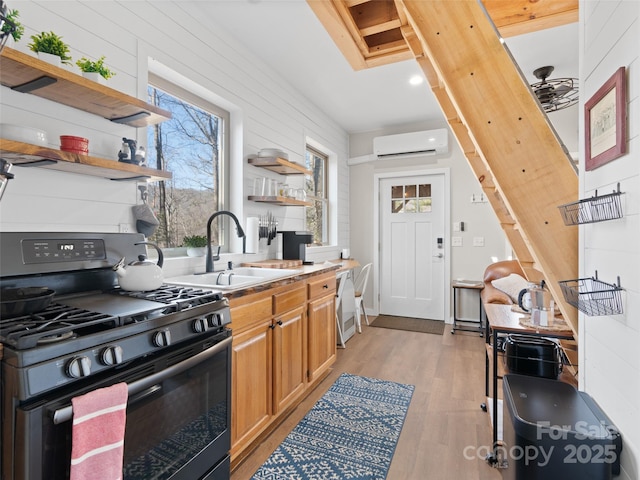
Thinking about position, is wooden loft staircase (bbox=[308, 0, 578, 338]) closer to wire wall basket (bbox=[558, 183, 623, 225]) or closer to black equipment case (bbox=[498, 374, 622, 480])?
wire wall basket (bbox=[558, 183, 623, 225])

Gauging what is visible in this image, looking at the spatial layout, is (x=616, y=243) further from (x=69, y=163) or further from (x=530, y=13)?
(x=69, y=163)

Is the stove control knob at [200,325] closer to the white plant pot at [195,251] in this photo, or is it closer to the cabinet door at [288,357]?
the cabinet door at [288,357]

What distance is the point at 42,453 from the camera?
903 mm

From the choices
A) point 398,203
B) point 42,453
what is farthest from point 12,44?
point 398,203

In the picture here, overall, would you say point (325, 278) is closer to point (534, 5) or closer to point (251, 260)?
point (251, 260)

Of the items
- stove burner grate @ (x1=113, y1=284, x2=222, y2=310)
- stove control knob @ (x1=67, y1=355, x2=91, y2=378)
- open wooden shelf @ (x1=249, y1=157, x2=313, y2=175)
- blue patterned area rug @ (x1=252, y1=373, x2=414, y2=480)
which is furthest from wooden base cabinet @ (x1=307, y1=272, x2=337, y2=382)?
stove control knob @ (x1=67, y1=355, x2=91, y2=378)

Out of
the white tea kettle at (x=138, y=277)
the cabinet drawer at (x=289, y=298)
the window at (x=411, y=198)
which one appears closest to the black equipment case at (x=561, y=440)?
the cabinet drawer at (x=289, y=298)

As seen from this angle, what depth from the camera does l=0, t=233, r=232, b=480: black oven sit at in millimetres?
888

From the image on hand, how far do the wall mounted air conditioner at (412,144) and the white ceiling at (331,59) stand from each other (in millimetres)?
273

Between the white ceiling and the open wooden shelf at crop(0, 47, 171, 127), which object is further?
the white ceiling

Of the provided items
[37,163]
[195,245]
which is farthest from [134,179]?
[195,245]

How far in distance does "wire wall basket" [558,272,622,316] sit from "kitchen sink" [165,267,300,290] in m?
1.51

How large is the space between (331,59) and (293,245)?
1747mm

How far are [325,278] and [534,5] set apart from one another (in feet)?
7.91
